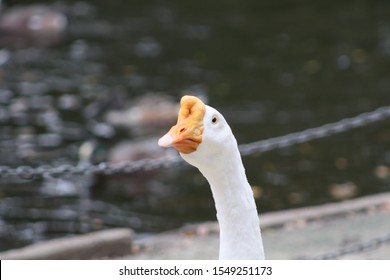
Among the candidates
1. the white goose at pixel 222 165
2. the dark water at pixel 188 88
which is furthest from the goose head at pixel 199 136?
the dark water at pixel 188 88

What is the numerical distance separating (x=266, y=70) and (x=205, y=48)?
1.77 meters

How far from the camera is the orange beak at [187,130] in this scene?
3242 millimetres

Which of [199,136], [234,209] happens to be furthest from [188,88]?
[199,136]

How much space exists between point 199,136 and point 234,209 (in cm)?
39

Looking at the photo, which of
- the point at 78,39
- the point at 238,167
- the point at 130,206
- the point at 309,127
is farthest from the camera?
the point at 78,39

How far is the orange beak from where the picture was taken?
3242 millimetres

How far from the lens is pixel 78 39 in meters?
15.5

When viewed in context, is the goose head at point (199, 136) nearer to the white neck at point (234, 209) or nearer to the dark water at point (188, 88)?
the white neck at point (234, 209)

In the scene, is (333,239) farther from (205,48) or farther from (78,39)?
(78,39)

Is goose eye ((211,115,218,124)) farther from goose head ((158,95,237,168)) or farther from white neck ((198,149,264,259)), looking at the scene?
white neck ((198,149,264,259))

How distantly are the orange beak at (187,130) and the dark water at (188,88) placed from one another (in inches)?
172

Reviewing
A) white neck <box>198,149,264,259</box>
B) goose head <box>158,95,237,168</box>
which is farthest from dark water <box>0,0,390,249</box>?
goose head <box>158,95,237,168</box>

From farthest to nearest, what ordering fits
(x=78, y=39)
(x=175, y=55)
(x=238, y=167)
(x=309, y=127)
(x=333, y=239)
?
1. (x=78, y=39)
2. (x=175, y=55)
3. (x=309, y=127)
4. (x=333, y=239)
5. (x=238, y=167)

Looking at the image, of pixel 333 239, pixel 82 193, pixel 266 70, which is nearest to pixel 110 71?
pixel 266 70
